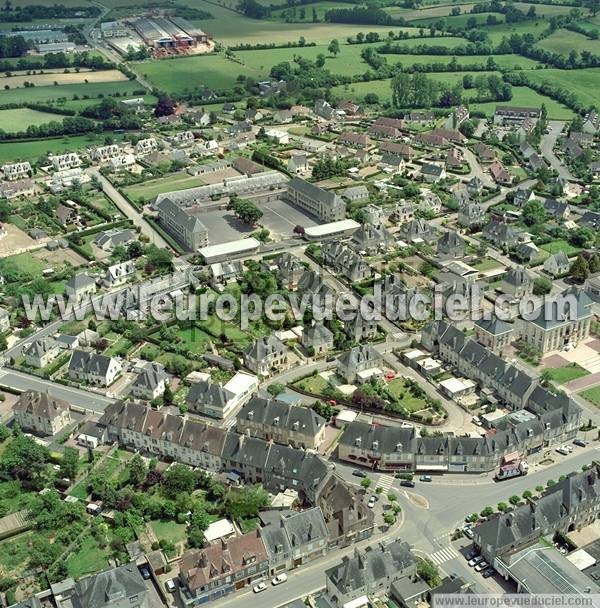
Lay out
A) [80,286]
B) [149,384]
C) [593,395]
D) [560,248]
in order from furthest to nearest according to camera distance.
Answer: [560,248] < [80,286] < [593,395] < [149,384]

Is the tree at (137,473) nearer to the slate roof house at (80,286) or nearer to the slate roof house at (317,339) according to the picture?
the slate roof house at (317,339)

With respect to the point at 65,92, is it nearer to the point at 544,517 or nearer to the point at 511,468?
the point at 511,468

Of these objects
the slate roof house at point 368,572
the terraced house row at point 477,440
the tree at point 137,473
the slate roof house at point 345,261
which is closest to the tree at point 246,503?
the tree at point 137,473

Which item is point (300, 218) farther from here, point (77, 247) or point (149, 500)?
point (149, 500)

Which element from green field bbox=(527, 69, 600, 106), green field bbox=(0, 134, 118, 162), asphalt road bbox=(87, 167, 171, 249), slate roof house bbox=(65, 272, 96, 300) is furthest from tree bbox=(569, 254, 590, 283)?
green field bbox=(0, 134, 118, 162)

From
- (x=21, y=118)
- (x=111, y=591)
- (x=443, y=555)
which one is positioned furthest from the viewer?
(x=21, y=118)

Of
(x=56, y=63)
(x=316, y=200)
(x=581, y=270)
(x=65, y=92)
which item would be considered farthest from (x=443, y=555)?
(x=56, y=63)

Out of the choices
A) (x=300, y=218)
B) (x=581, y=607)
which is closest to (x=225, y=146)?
(x=300, y=218)
